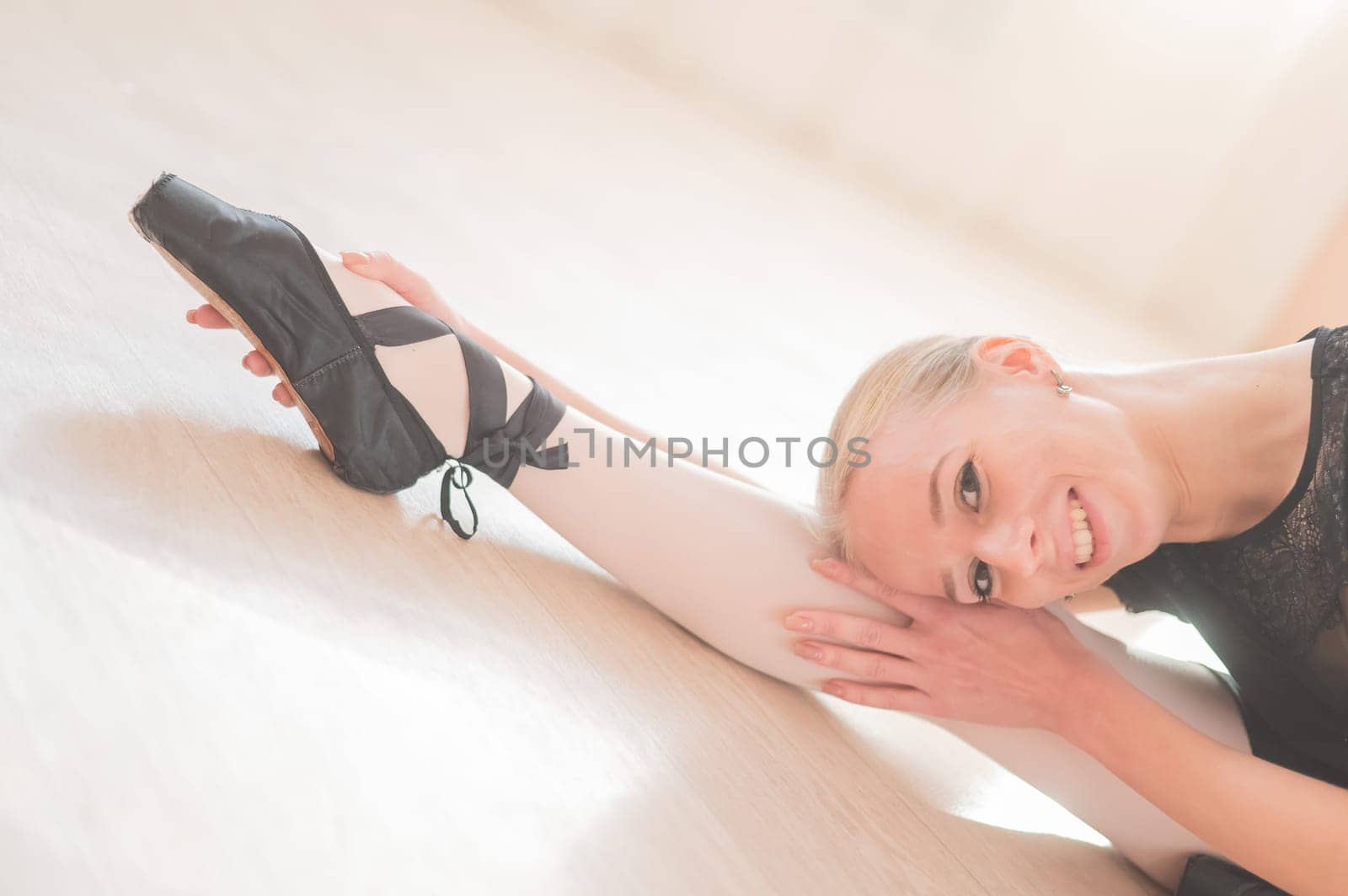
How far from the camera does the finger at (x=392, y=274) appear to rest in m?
1.42

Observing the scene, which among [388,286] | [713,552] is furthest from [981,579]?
[388,286]

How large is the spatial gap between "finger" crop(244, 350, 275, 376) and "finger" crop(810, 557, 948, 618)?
2.30 feet

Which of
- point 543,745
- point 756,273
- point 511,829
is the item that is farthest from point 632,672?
point 756,273

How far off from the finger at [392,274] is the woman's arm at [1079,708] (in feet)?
2.06

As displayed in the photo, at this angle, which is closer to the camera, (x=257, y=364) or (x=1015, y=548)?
(x=1015, y=548)

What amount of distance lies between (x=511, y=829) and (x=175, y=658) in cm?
33

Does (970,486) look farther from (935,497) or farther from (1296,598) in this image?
(1296,598)

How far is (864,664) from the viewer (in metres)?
1.39

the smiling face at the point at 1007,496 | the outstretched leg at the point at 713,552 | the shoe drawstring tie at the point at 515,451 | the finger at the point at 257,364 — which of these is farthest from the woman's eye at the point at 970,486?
the finger at the point at 257,364

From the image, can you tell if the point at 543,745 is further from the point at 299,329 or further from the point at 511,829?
the point at 299,329

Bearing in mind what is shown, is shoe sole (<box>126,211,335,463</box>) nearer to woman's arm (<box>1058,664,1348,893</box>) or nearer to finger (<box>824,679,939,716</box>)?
finger (<box>824,679,939,716</box>)

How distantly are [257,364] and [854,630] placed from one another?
0.78 m

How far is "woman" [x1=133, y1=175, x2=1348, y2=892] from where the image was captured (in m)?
1.28

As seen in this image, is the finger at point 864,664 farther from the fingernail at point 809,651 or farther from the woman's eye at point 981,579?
the woman's eye at point 981,579
